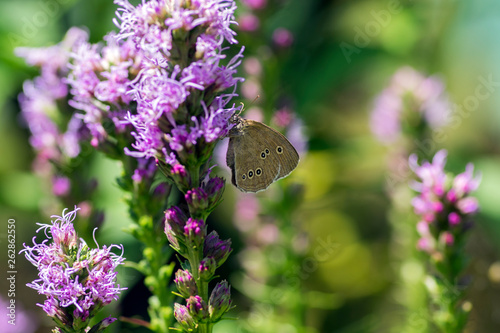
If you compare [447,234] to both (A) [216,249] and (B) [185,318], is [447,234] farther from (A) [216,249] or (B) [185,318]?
(B) [185,318]

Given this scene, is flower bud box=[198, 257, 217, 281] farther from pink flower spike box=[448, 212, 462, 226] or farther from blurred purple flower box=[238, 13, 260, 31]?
blurred purple flower box=[238, 13, 260, 31]

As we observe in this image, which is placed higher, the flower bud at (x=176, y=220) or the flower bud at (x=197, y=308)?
the flower bud at (x=176, y=220)

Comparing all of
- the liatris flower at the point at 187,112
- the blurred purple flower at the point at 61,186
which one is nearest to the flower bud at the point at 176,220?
the liatris flower at the point at 187,112

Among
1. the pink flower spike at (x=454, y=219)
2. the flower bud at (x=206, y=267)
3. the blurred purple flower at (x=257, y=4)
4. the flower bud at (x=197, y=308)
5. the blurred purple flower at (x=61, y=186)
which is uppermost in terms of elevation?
the blurred purple flower at (x=257, y=4)

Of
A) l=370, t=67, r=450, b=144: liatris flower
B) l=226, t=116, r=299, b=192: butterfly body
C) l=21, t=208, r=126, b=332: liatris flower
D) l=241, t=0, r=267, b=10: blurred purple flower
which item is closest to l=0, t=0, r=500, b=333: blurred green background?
l=241, t=0, r=267, b=10: blurred purple flower

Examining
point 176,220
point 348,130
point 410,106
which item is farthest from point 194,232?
point 348,130

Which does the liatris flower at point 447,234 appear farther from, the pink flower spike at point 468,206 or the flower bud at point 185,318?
the flower bud at point 185,318

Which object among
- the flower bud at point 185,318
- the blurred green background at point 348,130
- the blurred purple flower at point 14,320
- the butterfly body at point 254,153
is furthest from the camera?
the blurred green background at point 348,130

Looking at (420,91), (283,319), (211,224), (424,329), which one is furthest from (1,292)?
(420,91)
